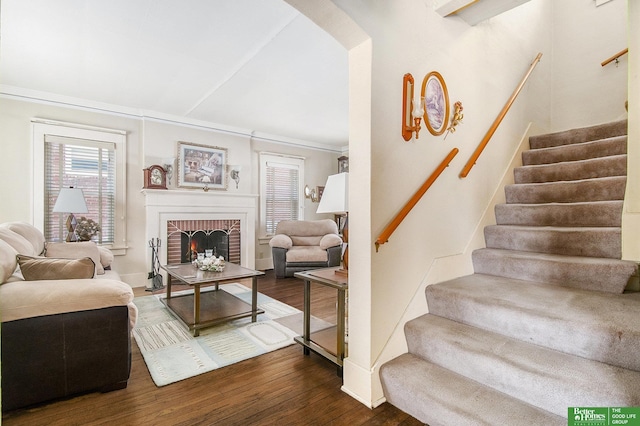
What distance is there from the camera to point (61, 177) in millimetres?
4172

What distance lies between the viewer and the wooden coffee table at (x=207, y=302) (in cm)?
286

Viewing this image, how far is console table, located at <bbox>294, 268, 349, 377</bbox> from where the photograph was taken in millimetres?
2070

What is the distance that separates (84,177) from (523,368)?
526cm

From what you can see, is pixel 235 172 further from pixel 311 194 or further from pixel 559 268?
pixel 559 268

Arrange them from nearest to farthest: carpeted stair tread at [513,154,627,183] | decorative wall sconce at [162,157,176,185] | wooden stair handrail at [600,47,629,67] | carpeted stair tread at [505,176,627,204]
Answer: carpeted stair tread at [505,176,627,204] → carpeted stair tread at [513,154,627,183] → wooden stair handrail at [600,47,629,67] → decorative wall sconce at [162,157,176,185]

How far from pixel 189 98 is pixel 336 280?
11.3 feet

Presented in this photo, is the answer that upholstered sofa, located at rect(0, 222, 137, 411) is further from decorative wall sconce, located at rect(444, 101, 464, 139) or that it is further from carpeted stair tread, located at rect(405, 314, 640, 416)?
decorative wall sconce, located at rect(444, 101, 464, 139)

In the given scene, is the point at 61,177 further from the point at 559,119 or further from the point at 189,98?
the point at 559,119

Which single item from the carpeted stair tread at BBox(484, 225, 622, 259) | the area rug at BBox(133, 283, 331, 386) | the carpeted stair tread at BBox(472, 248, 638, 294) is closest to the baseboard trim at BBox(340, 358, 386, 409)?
the area rug at BBox(133, 283, 331, 386)

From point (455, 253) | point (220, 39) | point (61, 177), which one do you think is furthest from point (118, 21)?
point (455, 253)


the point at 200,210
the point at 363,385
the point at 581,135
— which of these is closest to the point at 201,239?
the point at 200,210

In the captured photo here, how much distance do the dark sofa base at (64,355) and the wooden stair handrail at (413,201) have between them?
1704mm

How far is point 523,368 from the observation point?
1.50m

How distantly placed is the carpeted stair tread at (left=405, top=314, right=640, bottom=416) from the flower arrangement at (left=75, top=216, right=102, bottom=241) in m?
4.11
